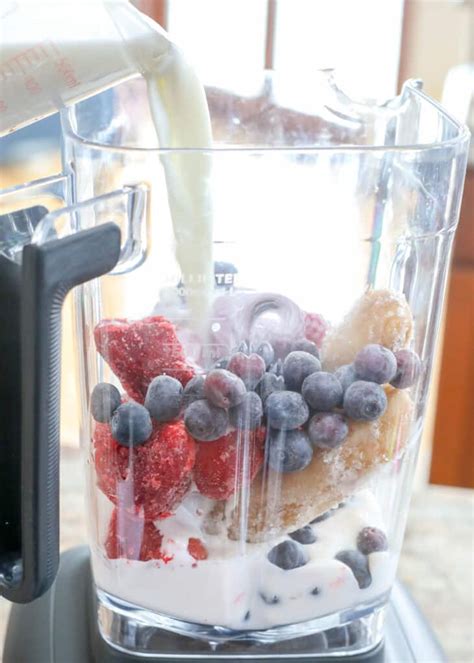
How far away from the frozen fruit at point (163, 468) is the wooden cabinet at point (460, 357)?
3.93ft

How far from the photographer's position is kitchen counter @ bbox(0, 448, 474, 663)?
0.73 metres

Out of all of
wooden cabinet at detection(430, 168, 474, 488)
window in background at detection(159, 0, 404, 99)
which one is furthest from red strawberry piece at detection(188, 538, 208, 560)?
window in background at detection(159, 0, 404, 99)

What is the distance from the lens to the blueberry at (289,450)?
0.44 meters

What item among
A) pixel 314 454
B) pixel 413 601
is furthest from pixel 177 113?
pixel 413 601

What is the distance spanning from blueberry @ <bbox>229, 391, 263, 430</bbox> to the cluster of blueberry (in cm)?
7

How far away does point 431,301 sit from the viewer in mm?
498

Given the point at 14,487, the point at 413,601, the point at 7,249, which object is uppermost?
the point at 7,249

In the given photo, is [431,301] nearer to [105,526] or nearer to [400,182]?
[400,182]

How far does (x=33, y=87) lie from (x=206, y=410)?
193 mm

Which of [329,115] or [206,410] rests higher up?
[329,115]

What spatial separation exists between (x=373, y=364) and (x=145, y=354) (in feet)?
0.37

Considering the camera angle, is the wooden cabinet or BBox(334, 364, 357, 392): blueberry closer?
BBox(334, 364, 357, 392): blueberry

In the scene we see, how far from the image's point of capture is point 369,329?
458 mm

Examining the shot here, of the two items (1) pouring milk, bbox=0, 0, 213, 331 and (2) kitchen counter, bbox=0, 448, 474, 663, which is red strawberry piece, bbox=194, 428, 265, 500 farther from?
(2) kitchen counter, bbox=0, 448, 474, 663
